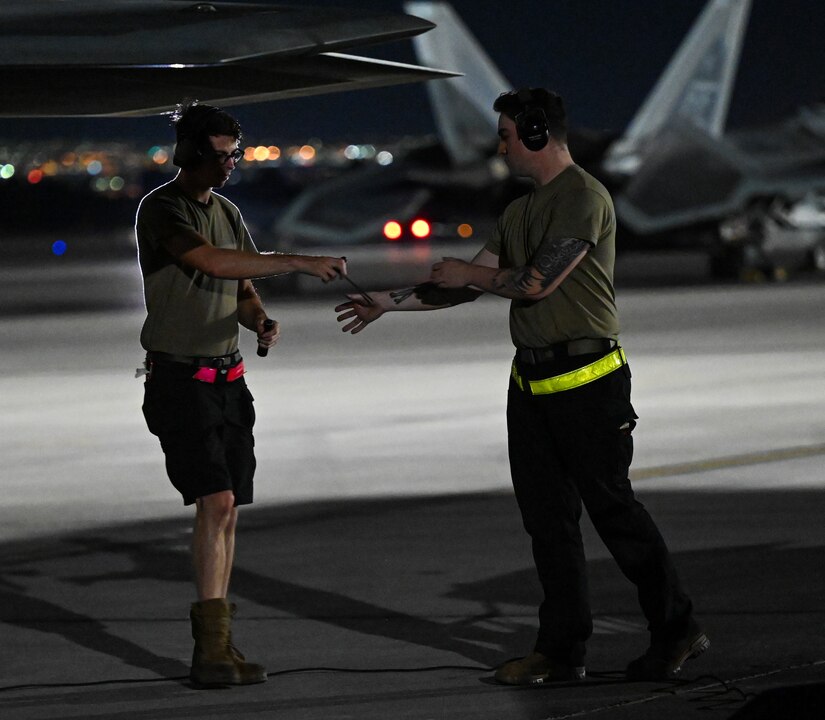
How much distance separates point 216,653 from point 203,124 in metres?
1.90

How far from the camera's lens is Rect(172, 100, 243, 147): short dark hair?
635cm

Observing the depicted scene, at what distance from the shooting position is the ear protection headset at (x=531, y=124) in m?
6.23

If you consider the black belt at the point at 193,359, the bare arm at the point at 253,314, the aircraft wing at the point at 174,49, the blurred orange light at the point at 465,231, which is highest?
the blurred orange light at the point at 465,231

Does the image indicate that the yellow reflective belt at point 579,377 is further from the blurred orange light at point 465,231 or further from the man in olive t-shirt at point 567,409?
the blurred orange light at point 465,231

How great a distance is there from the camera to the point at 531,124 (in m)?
6.23

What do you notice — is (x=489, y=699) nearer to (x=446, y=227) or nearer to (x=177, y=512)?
(x=177, y=512)

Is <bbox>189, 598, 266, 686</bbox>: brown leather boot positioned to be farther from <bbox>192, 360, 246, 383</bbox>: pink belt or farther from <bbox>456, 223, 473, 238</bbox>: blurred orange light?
<bbox>456, 223, 473, 238</bbox>: blurred orange light

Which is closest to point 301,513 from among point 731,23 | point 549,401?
point 549,401

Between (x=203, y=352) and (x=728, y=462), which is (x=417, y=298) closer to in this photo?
(x=203, y=352)

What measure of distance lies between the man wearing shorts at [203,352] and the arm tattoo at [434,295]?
370 mm

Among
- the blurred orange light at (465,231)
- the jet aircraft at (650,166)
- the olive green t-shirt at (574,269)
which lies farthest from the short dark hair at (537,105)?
the blurred orange light at (465,231)

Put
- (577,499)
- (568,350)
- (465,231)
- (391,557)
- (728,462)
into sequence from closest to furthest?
(568,350)
(577,499)
(391,557)
(728,462)
(465,231)

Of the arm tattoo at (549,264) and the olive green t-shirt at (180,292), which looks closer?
the arm tattoo at (549,264)

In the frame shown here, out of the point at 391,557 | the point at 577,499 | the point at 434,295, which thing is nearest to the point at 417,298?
the point at 434,295
